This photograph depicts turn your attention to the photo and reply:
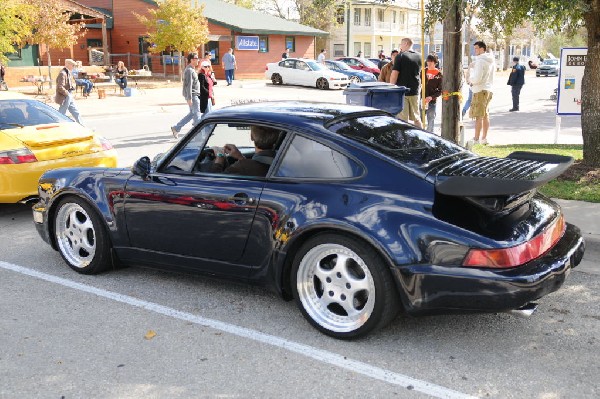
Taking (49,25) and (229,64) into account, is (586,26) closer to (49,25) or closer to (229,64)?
(49,25)

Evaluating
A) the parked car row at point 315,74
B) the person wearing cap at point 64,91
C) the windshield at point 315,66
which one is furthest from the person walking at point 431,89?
the windshield at point 315,66

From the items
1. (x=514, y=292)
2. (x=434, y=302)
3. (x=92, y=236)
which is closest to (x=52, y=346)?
(x=92, y=236)

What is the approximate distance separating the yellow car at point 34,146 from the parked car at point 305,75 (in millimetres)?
24366

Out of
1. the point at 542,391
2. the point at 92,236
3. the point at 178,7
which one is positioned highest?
the point at 178,7

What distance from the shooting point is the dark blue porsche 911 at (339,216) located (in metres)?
3.58

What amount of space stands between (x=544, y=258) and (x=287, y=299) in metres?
1.63

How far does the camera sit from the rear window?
4.12 metres

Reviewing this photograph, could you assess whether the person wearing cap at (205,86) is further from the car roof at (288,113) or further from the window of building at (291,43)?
the window of building at (291,43)

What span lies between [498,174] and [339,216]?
1.01 meters

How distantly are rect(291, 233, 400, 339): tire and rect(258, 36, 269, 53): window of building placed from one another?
3859 centimetres

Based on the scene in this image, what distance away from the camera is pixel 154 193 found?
469cm

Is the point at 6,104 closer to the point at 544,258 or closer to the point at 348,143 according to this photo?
the point at 348,143

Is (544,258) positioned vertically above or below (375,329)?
above

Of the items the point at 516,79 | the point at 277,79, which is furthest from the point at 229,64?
the point at 516,79
